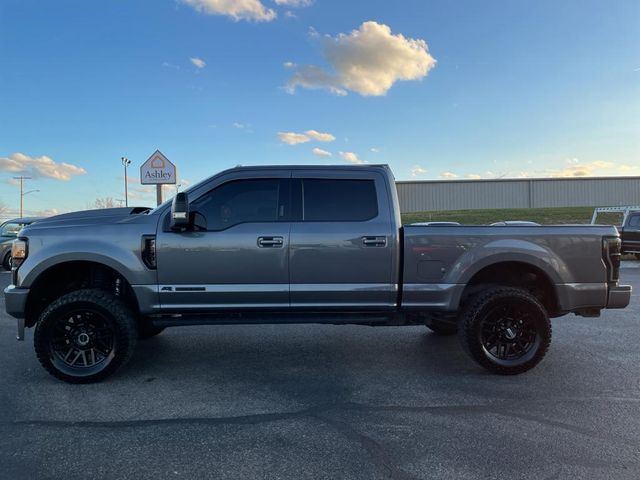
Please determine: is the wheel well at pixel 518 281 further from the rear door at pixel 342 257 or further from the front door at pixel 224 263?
the front door at pixel 224 263

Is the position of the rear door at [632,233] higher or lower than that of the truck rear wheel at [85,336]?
higher

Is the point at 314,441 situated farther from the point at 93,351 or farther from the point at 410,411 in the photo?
the point at 93,351

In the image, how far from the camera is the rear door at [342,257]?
4520 mm

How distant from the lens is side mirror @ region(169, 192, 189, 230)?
425cm

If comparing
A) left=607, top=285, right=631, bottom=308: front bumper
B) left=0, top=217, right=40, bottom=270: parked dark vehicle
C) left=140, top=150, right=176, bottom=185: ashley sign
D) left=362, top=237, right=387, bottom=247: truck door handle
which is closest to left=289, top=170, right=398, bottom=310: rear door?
left=362, top=237, right=387, bottom=247: truck door handle

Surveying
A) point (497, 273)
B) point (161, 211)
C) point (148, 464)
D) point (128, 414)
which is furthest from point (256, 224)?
point (497, 273)

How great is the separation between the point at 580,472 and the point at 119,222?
169 inches

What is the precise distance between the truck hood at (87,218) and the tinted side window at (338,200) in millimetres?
1798

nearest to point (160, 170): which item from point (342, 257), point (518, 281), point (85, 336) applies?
point (85, 336)

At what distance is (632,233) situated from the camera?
577 inches

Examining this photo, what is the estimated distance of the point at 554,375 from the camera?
4629 millimetres

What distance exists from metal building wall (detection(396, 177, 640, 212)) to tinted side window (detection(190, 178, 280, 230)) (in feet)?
132

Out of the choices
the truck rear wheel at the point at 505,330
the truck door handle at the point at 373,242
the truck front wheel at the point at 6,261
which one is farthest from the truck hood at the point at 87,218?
the truck front wheel at the point at 6,261

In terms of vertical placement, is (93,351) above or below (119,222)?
below
